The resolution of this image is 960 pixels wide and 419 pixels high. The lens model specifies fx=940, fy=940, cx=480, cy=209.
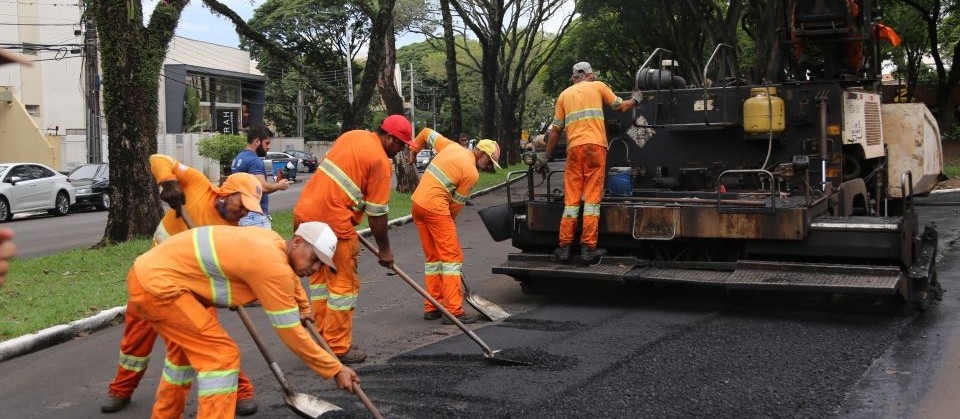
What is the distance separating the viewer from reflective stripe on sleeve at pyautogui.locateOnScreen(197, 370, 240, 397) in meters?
3.95

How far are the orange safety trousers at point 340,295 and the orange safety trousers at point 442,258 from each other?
1.29 m

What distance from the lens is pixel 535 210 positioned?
8.01 metres

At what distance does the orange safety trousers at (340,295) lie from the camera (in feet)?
19.9

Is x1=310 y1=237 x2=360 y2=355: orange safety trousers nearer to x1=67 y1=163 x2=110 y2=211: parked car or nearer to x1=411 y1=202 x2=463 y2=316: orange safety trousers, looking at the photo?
x1=411 y1=202 x2=463 y2=316: orange safety trousers

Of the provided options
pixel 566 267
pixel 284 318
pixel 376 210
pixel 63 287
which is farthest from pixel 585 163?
pixel 63 287

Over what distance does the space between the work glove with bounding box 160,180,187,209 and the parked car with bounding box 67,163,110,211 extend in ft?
61.0

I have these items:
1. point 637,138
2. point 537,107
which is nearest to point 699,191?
point 637,138

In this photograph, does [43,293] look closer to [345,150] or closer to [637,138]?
[345,150]

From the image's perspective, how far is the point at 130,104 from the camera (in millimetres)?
11648

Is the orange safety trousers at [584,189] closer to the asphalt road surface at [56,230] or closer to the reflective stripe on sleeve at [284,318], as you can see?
the reflective stripe on sleeve at [284,318]

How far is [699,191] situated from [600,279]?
1524 millimetres

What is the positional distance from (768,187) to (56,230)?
13460mm

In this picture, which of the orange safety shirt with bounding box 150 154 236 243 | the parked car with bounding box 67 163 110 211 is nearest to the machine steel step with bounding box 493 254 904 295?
the orange safety shirt with bounding box 150 154 236 243

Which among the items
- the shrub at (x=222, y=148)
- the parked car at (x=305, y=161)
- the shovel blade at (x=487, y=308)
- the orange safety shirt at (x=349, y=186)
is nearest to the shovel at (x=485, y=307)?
the shovel blade at (x=487, y=308)
